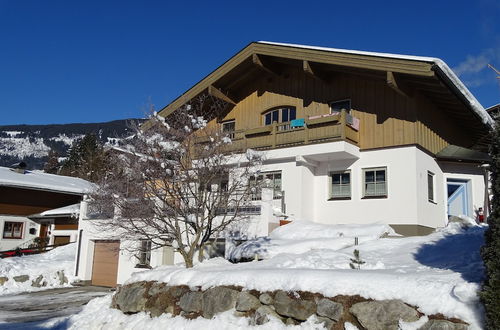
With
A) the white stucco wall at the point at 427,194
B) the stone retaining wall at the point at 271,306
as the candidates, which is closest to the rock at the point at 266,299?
the stone retaining wall at the point at 271,306

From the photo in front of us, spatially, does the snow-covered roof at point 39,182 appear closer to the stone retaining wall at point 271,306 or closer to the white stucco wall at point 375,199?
the white stucco wall at point 375,199

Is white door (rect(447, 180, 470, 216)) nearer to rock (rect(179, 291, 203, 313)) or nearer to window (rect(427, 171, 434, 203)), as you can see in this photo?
window (rect(427, 171, 434, 203))

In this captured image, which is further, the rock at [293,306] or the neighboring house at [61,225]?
the neighboring house at [61,225]

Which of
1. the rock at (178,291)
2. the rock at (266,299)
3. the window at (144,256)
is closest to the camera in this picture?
the rock at (266,299)

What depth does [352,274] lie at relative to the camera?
8164 mm

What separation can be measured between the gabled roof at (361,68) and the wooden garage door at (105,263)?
662 cm

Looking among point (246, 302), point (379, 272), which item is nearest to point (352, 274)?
point (379, 272)

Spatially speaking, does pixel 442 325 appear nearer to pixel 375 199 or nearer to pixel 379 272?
pixel 379 272

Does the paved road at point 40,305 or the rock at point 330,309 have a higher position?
the rock at point 330,309

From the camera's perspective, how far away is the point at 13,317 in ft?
44.2

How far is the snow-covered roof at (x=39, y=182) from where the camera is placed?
3146 cm

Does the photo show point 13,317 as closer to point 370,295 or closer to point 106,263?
point 106,263

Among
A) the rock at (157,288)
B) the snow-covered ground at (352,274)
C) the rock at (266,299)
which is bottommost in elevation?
the rock at (157,288)

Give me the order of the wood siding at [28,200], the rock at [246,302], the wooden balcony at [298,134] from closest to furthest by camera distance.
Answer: the rock at [246,302] → the wooden balcony at [298,134] → the wood siding at [28,200]
